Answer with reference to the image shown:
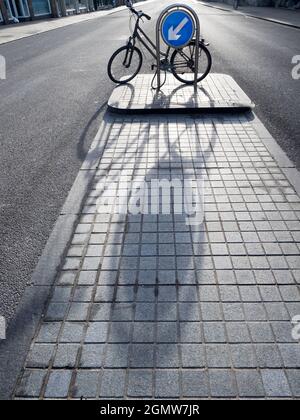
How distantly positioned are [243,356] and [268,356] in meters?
0.17

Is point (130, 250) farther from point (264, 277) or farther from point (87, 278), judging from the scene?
point (264, 277)

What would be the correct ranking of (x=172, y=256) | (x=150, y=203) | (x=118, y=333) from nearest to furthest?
1. (x=118, y=333)
2. (x=172, y=256)
3. (x=150, y=203)

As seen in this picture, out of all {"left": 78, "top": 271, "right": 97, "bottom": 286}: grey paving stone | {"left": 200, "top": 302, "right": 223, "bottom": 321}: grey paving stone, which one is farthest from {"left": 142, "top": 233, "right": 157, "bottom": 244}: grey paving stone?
{"left": 200, "top": 302, "right": 223, "bottom": 321}: grey paving stone

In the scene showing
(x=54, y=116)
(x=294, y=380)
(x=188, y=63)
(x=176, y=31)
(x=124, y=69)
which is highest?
(x=176, y=31)

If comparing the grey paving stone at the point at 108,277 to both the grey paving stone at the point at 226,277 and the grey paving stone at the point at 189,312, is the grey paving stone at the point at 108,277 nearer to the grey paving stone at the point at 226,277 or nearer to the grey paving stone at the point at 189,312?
the grey paving stone at the point at 189,312

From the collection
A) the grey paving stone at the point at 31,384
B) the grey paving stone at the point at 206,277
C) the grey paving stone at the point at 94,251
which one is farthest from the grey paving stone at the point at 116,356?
the grey paving stone at the point at 94,251

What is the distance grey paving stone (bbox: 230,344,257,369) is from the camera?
211 centimetres

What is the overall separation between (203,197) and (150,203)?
0.66m

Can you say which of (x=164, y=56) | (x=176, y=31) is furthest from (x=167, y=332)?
(x=164, y=56)

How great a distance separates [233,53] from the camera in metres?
11.6

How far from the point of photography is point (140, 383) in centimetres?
202

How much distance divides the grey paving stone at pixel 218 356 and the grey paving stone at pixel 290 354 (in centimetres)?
39

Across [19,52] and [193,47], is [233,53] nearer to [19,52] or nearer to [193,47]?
[193,47]
